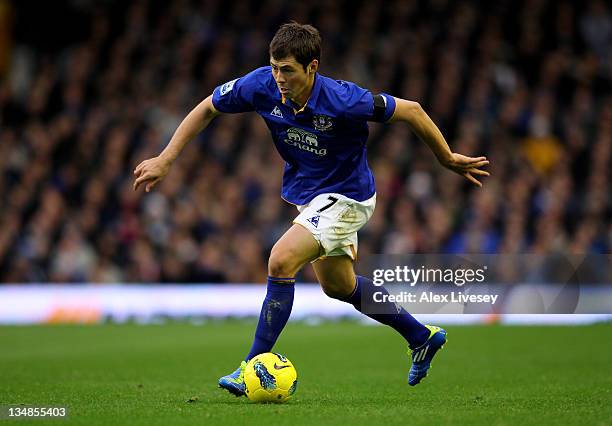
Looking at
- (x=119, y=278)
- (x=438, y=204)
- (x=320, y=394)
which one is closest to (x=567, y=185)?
(x=438, y=204)

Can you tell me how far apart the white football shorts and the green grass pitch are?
3.22ft

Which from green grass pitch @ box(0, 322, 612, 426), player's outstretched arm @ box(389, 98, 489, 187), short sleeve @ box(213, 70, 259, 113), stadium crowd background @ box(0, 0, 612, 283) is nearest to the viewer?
green grass pitch @ box(0, 322, 612, 426)

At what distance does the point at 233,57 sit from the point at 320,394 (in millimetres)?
12221

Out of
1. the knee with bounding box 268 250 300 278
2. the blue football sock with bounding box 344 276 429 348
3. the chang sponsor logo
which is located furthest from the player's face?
the blue football sock with bounding box 344 276 429 348

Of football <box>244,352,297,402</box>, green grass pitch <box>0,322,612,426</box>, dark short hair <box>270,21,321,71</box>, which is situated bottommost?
green grass pitch <box>0,322,612,426</box>

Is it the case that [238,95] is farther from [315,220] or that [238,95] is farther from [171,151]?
[315,220]

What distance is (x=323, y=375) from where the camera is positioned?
348 inches

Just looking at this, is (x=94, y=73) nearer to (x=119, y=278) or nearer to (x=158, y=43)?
(x=158, y=43)

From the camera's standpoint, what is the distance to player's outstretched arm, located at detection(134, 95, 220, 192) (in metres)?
6.65

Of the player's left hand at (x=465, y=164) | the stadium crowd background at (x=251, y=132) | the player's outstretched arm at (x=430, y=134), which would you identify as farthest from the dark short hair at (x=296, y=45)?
the stadium crowd background at (x=251, y=132)

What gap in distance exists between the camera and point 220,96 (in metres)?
7.04

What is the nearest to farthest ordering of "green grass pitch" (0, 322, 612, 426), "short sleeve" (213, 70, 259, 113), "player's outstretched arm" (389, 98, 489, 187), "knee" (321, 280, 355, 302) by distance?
"green grass pitch" (0, 322, 612, 426)
"player's outstretched arm" (389, 98, 489, 187)
"short sleeve" (213, 70, 259, 113)
"knee" (321, 280, 355, 302)

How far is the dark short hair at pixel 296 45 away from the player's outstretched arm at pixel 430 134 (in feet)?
2.05

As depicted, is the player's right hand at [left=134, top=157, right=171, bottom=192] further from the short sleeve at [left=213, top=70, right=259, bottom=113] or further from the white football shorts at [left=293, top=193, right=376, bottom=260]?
the white football shorts at [left=293, top=193, right=376, bottom=260]
